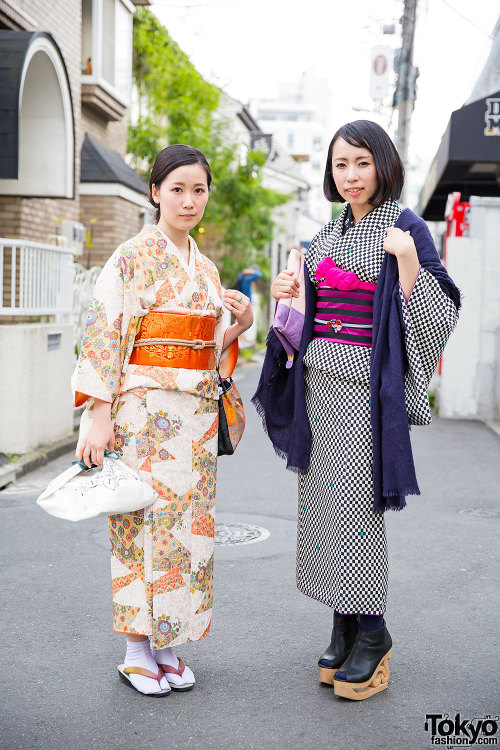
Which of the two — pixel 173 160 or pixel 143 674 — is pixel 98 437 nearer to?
pixel 143 674

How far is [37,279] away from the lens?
7832 millimetres

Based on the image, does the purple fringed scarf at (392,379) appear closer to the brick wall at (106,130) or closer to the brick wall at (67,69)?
the brick wall at (67,69)

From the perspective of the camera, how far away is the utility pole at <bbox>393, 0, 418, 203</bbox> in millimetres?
14172

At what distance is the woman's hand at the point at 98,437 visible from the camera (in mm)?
3039

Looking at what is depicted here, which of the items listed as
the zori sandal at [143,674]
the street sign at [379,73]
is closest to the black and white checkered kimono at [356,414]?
the zori sandal at [143,674]

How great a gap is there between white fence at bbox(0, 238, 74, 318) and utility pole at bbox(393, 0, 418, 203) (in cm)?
861

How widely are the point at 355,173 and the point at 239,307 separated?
68 centimetres

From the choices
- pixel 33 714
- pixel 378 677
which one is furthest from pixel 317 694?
pixel 33 714

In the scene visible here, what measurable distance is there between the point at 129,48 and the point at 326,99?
83781 mm

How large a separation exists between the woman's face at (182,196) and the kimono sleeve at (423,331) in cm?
85

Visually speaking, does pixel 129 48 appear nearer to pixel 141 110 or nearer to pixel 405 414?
pixel 141 110

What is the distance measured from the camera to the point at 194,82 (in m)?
16.5

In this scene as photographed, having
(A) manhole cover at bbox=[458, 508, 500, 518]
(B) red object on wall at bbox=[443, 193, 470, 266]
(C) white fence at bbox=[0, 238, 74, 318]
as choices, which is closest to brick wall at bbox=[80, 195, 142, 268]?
(C) white fence at bbox=[0, 238, 74, 318]

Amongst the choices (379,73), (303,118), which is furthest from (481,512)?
(303,118)
